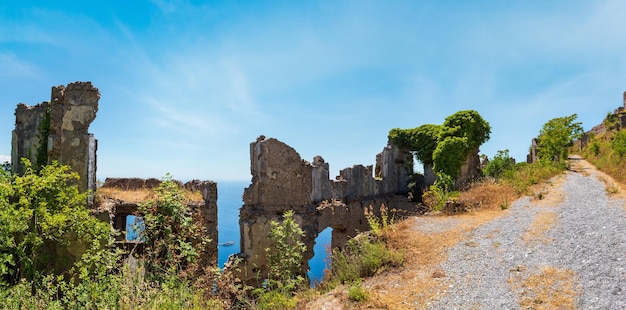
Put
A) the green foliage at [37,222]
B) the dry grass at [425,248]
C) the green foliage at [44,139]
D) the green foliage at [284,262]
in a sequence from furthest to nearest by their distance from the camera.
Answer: the green foliage at [44,139]
the green foliage at [37,222]
the green foliage at [284,262]
the dry grass at [425,248]

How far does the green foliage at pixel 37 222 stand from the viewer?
859 centimetres

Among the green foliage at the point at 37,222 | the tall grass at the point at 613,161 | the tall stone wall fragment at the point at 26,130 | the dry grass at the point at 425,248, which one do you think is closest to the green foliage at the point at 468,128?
the tall grass at the point at 613,161

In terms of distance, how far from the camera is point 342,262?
7.27 metres

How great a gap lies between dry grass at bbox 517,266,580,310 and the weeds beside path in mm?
12

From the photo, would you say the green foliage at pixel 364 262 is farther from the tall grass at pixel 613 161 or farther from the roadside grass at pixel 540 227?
the tall grass at pixel 613 161

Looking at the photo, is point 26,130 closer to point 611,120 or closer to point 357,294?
point 357,294

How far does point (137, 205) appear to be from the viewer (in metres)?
13.3

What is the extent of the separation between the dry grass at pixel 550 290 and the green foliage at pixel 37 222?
863 cm

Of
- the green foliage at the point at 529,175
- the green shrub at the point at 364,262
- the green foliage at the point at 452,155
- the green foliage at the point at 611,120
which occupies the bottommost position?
the green shrub at the point at 364,262

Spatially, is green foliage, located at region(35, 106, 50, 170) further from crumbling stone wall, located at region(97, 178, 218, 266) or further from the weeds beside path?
the weeds beside path

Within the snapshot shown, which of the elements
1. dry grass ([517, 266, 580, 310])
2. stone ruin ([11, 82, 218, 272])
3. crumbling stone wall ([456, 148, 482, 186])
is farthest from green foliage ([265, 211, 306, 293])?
crumbling stone wall ([456, 148, 482, 186])

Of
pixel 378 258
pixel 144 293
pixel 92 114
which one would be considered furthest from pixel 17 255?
pixel 378 258

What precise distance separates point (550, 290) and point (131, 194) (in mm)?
14932

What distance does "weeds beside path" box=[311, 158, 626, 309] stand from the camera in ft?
16.4
